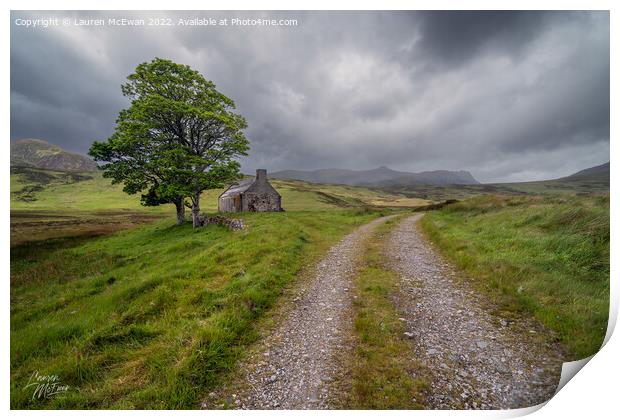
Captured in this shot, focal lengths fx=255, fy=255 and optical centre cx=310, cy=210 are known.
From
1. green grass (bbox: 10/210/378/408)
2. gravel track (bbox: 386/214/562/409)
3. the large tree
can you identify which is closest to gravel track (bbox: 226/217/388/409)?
green grass (bbox: 10/210/378/408)

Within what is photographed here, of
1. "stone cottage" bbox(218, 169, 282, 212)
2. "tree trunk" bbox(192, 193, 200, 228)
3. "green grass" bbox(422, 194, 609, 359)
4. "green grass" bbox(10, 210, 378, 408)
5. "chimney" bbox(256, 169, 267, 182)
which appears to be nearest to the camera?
"green grass" bbox(10, 210, 378, 408)

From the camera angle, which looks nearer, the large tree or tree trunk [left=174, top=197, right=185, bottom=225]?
the large tree

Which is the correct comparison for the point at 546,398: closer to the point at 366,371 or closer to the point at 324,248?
the point at 366,371

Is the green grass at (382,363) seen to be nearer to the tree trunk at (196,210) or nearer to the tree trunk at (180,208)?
the tree trunk at (196,210)

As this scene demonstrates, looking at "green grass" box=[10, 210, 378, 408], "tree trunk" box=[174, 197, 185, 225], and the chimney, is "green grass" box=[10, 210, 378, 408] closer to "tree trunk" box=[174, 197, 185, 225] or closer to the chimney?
"tree trunk" box=[174, 197, 185, 225]

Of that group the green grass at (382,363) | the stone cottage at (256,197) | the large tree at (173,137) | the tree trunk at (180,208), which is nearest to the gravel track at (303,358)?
the green grass at (382,363)

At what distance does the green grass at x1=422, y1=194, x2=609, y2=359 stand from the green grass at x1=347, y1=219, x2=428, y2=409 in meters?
3.07

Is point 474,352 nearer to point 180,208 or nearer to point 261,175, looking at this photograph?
point 180,208

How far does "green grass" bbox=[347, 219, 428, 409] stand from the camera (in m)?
3.99

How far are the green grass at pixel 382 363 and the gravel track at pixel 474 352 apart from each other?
0.81 ft

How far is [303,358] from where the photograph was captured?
15.8 ft

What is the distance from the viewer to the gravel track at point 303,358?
4.08 metres

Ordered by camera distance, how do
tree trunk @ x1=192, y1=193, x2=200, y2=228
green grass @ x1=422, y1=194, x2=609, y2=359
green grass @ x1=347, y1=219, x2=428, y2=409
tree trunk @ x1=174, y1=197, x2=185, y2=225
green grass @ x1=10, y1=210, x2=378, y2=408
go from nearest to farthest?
green grass @ x1=347, y1=219, x2=428, y2=409
green grass @ x1=10, y1=210, x2=378, y2=408
green grass @ x1=422, y1=194, x2=609, y2=359
tree trunk @ x1=192, y1=193, x2=200, y2=228
tree trunk @ x1=174, y1=197, x2=185, y2=225
